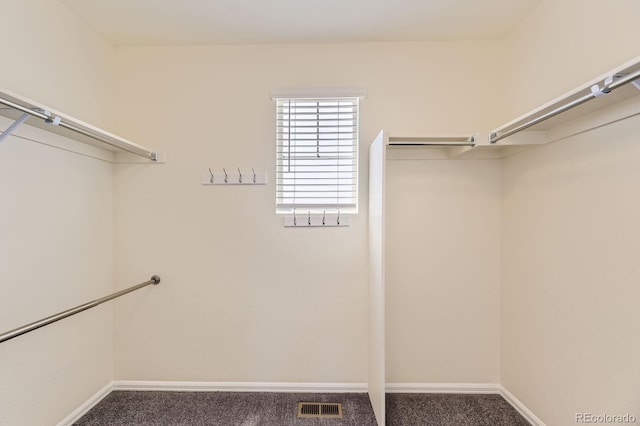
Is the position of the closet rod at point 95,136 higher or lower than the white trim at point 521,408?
higher

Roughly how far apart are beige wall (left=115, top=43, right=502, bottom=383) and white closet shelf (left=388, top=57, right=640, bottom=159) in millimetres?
213

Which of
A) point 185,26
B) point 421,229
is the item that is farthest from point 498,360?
point 185,26

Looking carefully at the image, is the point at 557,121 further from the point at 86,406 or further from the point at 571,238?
the point at 86,406

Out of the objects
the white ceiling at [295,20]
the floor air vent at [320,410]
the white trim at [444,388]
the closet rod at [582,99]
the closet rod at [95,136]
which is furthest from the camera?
the white trim at [444,388]

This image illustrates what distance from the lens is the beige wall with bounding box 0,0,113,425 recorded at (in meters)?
1.38

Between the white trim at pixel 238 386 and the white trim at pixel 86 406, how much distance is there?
0.07 meters

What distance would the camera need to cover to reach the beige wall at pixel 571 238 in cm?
121

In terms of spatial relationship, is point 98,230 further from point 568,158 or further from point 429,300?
point 568,158

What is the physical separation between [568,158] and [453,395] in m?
1.66

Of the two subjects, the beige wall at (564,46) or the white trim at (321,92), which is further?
the white trim at (321,92)

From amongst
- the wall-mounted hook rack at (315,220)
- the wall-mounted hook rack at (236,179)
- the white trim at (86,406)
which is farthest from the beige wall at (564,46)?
the white trim at (86,406)

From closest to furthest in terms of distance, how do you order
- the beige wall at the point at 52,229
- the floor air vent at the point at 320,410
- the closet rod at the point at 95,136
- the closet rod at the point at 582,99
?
the closet rod at the point at 582,99 < the closet rod at the point at 95,136 < the beige wall at the point at 52,229 < the floor air vent at the point at 320,410

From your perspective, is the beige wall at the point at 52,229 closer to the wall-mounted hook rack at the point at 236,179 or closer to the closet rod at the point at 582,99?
the wall-mounted hook rack at the point at 236,179

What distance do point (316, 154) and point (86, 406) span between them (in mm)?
2221
